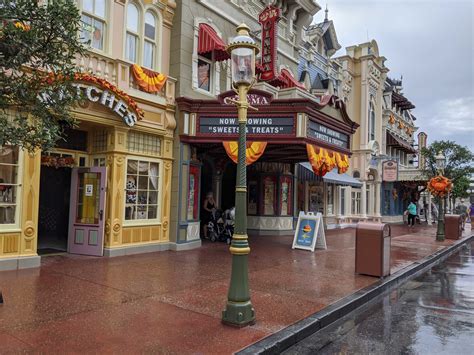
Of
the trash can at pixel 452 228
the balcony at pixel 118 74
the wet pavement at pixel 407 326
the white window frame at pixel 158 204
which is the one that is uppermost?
the balcony at pixel 118 74

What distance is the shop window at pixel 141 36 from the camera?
34.4 feet

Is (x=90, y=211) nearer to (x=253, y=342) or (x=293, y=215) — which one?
(x=253, y=342)

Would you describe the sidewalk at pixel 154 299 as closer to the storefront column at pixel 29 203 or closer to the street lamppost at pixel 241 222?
the street lamppost at pixel 241 222

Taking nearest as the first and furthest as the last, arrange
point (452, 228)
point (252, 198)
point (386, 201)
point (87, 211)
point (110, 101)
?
point (110, 101) → point (87, 211) → point (252, 198) → point (452, 228) → point (386, 201)

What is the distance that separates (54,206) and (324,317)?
8320mm

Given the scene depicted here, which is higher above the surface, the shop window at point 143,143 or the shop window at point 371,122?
the shop window at point 371,122

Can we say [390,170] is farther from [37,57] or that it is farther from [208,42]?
[37,57]

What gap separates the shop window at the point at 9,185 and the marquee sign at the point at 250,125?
16.0 ft

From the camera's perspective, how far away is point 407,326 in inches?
233

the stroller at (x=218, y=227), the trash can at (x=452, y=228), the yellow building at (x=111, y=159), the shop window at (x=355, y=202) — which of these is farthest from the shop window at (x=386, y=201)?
the yellow building at (x=111, y=159)

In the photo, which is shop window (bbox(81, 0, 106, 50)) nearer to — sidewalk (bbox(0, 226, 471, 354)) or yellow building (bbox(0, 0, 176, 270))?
yellow building (bbox(0, 0, 176, 270))

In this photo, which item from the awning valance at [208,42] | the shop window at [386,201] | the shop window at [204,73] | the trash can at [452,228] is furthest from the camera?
the shop window at [386,201]

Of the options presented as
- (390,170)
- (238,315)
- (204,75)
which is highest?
(204,75)

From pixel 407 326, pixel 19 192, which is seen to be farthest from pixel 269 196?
pixel 407 326
